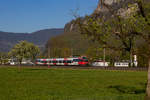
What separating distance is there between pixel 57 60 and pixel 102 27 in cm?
10639

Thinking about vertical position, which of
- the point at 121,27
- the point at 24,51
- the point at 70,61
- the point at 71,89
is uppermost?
the point at 24,51

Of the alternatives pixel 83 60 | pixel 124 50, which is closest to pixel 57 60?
pixel 83 60

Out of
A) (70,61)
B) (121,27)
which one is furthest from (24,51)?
(121,27)

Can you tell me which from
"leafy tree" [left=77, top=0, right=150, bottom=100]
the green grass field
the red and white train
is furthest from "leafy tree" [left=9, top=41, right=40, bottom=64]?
"leafy tree" [left=77, top=0, right=150, bottom=100]

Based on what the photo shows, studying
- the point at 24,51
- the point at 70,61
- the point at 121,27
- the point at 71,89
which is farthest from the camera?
the point at 24,51

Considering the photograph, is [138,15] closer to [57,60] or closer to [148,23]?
[148,23]

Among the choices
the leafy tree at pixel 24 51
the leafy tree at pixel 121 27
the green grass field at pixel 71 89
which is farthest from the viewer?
the leafy tree at pixel 24 51

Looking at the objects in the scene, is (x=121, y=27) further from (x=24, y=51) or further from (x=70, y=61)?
(x=24, y=51)

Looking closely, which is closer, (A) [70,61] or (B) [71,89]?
(B) [71,89]

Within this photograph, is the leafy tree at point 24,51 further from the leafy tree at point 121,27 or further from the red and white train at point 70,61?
the leafy tree at point 121,27

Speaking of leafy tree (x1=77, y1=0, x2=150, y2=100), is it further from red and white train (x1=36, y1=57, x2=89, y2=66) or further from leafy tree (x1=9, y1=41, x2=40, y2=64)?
leafy tree (x1=9, y1=41, x2=40, y2=64)

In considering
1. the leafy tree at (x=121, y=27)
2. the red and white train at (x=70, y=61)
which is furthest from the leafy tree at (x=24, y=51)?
the leafy tree at (x=121, y=27)

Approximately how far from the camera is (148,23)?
64.3 feet

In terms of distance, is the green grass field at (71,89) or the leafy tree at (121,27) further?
the green grass field at (71,89)
